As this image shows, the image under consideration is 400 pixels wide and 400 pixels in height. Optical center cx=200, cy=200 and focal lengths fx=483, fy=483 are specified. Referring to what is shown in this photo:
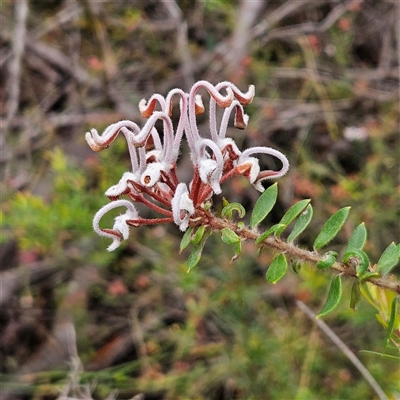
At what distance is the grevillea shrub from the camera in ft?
1.81

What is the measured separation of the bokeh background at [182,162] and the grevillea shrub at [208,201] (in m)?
0.77

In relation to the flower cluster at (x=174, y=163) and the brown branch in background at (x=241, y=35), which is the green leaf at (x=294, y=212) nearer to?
the flower cluster at (x=174, y=163)

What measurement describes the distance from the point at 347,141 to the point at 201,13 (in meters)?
0.95

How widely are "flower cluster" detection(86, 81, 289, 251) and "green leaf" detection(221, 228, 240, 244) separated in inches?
1.5

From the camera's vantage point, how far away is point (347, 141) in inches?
82.3

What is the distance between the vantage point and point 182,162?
2062 millimetres

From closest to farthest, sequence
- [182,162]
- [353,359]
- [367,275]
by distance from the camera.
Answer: [367,275]
[353,359]
[182,162]

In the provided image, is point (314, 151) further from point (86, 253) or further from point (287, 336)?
point (86, 253)

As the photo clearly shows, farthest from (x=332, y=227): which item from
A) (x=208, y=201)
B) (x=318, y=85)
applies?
(x=318, y=85)

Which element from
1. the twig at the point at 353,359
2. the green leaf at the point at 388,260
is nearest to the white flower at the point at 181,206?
the green leaf at the point at 388,260

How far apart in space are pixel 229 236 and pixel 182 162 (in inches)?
60.0

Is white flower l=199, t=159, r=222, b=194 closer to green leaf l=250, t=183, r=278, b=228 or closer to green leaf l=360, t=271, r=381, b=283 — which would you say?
green leaf l=250, t=183, r=278, b=228

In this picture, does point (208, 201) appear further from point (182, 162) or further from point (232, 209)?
point (182, 162)

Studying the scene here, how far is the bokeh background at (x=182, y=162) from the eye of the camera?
154cm
